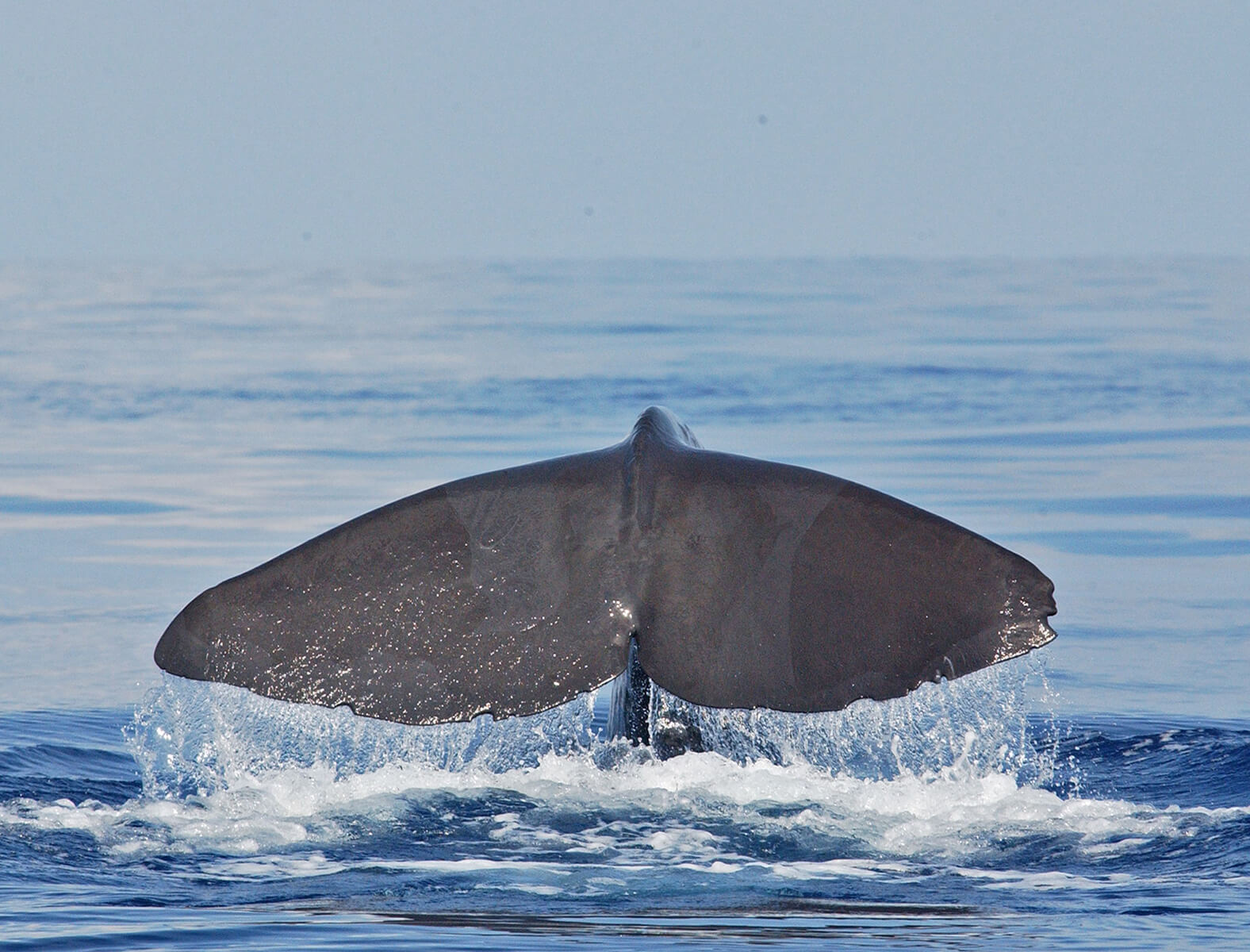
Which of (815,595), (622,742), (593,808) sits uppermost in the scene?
(815,595)

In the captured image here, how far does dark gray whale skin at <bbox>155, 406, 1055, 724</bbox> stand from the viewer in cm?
455

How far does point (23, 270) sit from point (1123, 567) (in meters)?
56.9

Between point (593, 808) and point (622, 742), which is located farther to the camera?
point (622, 742)

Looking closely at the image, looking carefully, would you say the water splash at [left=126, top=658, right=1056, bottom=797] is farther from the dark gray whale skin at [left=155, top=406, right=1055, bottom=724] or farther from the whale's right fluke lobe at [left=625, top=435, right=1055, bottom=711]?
the whale's right fluke lobe at [left=625, top=435, right=1055, bottom=711]

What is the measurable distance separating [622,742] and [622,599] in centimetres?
90

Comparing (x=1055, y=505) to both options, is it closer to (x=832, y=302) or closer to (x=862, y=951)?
(x=862, y=951)

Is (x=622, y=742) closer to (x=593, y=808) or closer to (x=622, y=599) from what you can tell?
(x=593, y=808)

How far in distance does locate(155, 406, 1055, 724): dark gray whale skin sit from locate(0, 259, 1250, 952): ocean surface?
376mm

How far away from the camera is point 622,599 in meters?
4.73

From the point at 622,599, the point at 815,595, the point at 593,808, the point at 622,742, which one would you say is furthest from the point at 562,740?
the point at 815,595

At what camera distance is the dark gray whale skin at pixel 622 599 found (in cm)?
455

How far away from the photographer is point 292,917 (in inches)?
178

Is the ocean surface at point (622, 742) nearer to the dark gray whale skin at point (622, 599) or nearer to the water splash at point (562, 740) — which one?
the water splash at point (562, 740)

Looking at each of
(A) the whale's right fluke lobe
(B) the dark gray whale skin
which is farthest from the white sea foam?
(A) the whale's right fluke lobe
